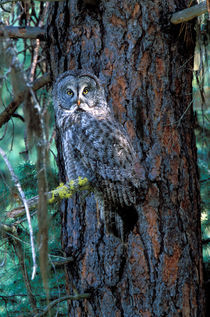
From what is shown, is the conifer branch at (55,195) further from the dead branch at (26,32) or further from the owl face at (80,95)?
the dead branch at (26,32)

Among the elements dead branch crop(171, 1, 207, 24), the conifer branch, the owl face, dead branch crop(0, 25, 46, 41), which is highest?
dead branch crop(0, 25, 46, 41)

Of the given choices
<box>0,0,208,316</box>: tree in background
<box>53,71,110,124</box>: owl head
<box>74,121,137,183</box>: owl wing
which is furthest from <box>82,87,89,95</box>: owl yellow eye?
<box>74,121,137,183</box>: owl wing

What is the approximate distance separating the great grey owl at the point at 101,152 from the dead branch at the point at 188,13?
60 cm

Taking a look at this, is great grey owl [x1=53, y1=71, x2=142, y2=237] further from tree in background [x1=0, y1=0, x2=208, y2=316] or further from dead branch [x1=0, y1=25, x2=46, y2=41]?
dead branch [x1=0, y1=25, x2=46, y2=41]

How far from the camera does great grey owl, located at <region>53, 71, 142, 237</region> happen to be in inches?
89.9

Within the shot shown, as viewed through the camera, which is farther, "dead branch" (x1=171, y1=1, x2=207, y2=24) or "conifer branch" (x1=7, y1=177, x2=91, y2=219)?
"dead branch" (x1=171, y1=1, x2=207, y2=24)

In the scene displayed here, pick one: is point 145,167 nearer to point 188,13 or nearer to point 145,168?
point 145,168

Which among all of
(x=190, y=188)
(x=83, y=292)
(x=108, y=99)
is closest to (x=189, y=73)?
(x=108, y=99)

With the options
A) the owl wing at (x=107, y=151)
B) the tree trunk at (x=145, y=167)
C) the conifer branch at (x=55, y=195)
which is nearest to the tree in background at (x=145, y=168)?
the tree trunk at (x=145, y=167)

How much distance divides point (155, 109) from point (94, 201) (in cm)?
67

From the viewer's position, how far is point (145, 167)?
240 centimetres

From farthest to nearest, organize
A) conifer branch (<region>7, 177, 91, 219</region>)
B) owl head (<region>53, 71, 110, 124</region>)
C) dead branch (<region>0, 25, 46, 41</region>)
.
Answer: dead branch (<region>0, 25, 46, 41</region>)
owl head (<region>53, 71, 110, 124</region>)
conifer branch (<region>7, 177, 91, 219</region>)

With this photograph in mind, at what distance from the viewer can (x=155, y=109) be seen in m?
2.47

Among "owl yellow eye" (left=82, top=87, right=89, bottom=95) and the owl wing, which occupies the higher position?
"owl yellow eye" (left=82, top=87, right=89, bottom=95)
